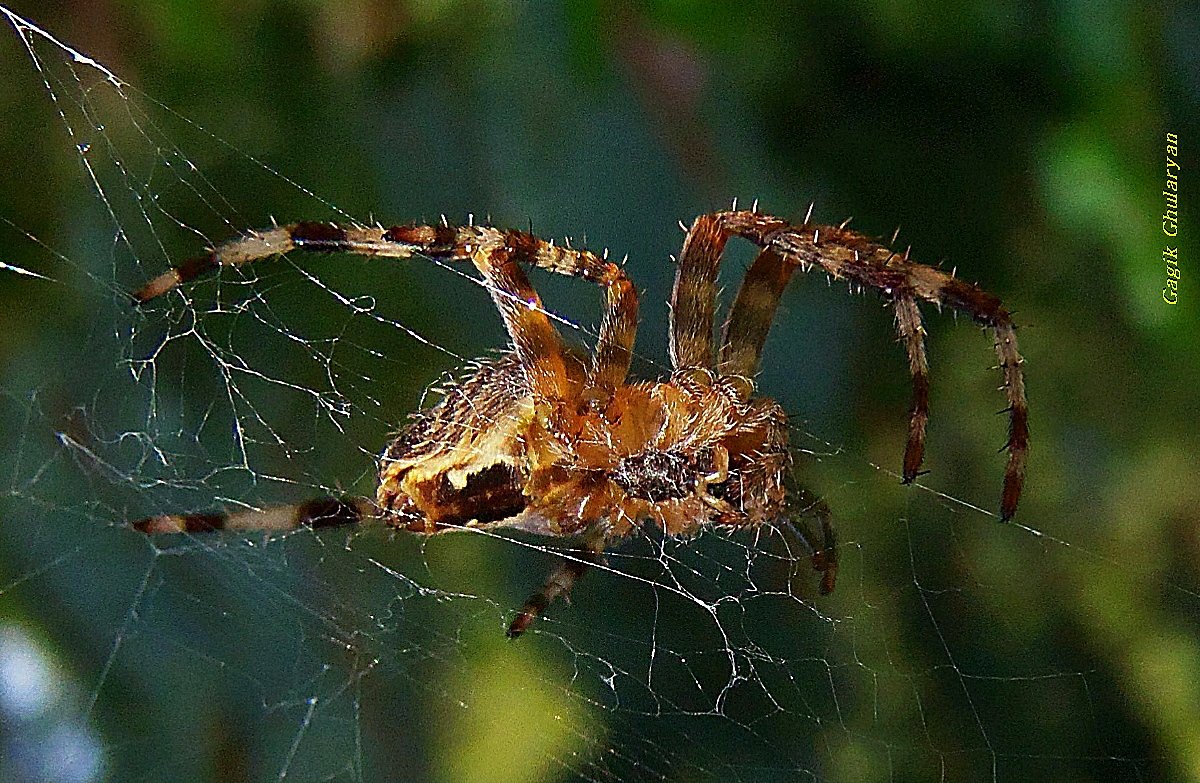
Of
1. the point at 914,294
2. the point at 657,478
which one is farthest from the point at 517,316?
the point at 914,294

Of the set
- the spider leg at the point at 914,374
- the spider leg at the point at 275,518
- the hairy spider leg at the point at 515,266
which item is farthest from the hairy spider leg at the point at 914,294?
the spider leg at the point at 275,518

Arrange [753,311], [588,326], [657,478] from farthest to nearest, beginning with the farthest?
[588,326], [753,311], [657,478]

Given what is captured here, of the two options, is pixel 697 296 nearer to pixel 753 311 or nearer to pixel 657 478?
pixel 753 311

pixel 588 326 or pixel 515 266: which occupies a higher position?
pixel 515 266

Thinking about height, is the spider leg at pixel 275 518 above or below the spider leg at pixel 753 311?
below

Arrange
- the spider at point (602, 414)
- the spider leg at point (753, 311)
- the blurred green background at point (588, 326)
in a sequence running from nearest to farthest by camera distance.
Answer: the spider at point (602, 414) < the spider leg at point (753, 311) < the blurred green background at point (588, 326)

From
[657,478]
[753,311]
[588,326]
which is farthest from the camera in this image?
[588,326]

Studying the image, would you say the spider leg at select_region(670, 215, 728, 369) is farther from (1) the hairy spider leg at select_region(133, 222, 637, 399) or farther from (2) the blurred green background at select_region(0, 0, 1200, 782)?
(2) the blurred green background at select_region(0, 0, 1200, 782)

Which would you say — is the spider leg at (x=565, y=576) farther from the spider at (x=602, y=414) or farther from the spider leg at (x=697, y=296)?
the spider leg at (x=697, y=296)
